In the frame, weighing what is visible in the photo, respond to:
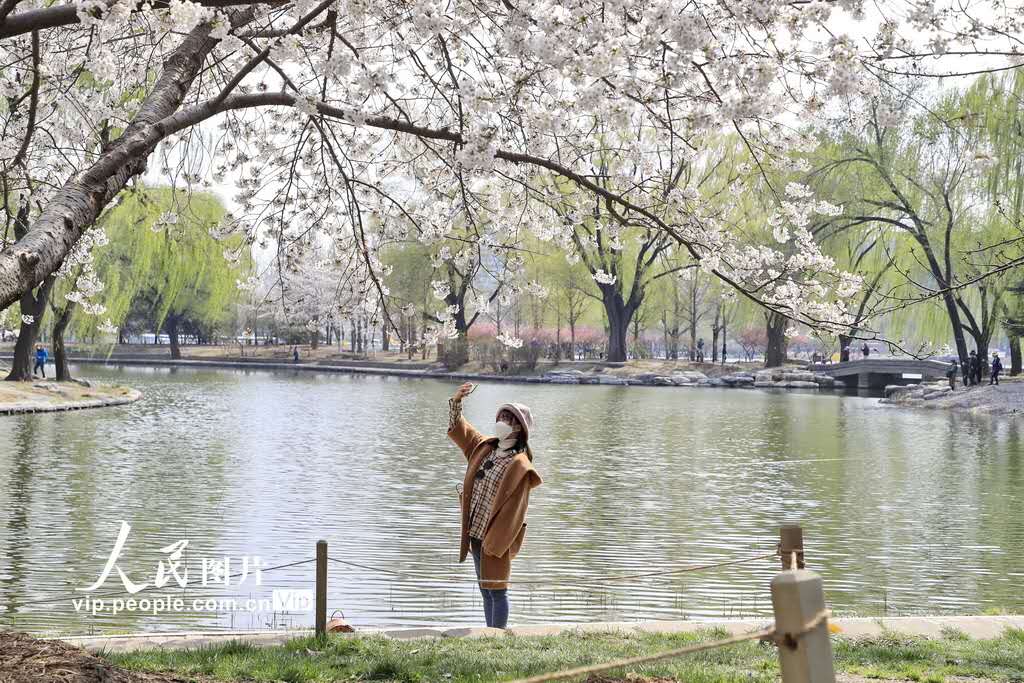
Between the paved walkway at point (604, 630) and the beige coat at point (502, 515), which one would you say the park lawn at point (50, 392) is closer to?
the paved walkway at point (604, 630)

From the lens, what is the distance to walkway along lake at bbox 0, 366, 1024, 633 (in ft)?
28.2

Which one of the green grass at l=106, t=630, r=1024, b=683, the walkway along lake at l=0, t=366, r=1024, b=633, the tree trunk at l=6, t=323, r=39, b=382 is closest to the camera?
the green grass at l=106, t=630, r=1024, b=683

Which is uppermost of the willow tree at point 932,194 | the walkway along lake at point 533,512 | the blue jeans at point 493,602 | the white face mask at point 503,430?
the willow tree at point 932,194

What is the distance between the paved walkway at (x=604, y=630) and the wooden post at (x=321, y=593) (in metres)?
0.19

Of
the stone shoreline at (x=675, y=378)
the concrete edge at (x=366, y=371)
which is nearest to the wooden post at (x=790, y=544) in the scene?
the concrete edge at (x=366, y=371)

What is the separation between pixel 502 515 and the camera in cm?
611

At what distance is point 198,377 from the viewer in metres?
47.9

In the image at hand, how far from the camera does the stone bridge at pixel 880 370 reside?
43688mm

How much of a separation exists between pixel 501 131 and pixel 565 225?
5.73ft

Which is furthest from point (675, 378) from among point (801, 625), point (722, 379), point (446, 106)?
point (801, 625)

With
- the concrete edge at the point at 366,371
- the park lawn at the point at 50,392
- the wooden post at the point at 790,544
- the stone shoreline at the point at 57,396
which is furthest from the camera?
the concrete edge at the point at 366,371

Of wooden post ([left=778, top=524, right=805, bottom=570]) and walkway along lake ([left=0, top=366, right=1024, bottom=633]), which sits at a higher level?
wooden post ([left=778, top=524, right=805, bottom=570])

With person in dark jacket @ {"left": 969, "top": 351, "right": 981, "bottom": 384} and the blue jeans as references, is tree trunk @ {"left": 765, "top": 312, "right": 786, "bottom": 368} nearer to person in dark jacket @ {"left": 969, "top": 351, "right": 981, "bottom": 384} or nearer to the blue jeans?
person in dark jacket @ {"left": 969, "top": 351, "right": 981, "bottom": 384}

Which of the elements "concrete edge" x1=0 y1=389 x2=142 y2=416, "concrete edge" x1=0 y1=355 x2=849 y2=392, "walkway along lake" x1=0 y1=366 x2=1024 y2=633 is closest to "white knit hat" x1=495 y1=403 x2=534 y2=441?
"walkway along lake" x1=0 y1=366 x2=1024 y2=633
